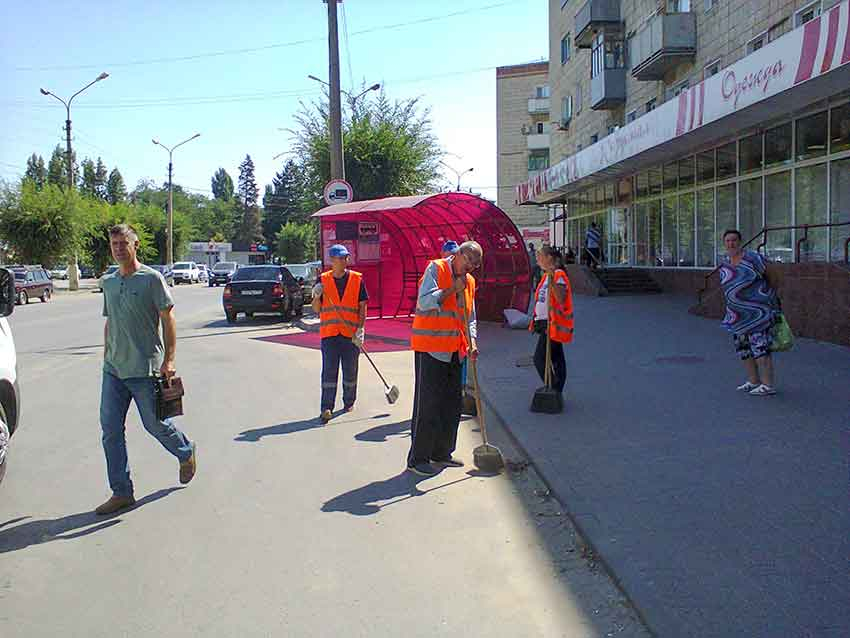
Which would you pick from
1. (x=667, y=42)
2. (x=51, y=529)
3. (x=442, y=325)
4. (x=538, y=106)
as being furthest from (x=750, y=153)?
(x=538, y=106)

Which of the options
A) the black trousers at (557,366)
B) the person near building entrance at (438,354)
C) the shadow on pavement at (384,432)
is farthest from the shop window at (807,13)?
the person near building entrance at (438,354)

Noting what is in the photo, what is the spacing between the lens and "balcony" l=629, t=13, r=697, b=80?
23844 mm

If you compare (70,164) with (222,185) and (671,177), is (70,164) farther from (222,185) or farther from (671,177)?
(222,185)

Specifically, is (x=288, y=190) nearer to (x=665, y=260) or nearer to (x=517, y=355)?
(x=665, y=260)

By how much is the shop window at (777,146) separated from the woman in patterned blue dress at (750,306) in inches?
417

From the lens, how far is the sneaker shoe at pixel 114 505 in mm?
5375

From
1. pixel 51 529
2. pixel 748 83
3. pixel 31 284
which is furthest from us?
pixel 31 284

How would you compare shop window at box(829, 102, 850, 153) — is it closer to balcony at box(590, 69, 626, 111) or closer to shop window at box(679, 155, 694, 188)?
shop window at box(679, 155, 694, 188)

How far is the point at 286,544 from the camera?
483 centimetres

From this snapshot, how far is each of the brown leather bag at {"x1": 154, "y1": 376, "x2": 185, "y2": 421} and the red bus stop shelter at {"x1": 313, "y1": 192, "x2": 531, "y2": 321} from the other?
36.2 ft

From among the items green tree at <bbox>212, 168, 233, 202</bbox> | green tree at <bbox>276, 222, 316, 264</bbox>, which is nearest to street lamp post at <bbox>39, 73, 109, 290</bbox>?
green tree at <bbox>276, 222, 316, 264</bbox>

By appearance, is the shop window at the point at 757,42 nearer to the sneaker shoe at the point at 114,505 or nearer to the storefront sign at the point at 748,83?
the storefront sign at the point at 748,83

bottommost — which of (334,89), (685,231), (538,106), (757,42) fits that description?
(685,231)

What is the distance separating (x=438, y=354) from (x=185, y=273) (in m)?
54.6
